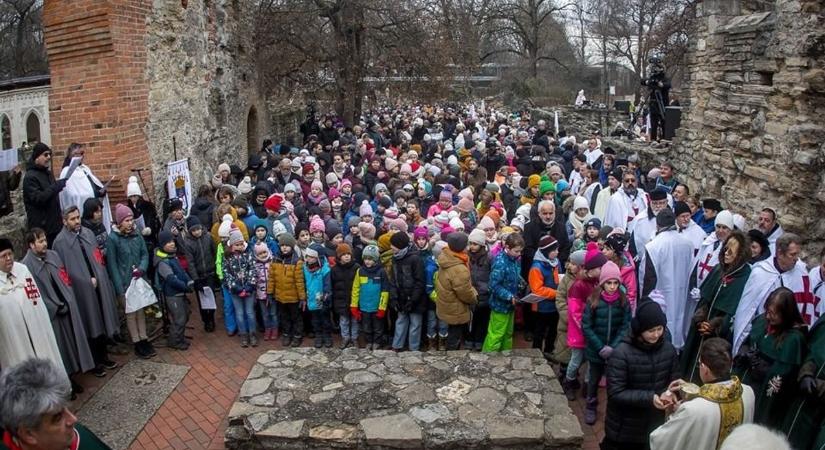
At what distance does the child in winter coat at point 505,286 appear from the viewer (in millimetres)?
6645

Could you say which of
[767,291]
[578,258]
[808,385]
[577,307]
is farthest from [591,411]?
[808,385]

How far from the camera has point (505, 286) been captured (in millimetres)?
6672

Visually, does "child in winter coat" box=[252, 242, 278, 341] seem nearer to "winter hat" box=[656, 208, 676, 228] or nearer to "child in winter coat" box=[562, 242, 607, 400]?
"child in winter coat" box=[562, 242, 607, 400]

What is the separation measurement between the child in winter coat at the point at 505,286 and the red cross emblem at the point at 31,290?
4375 millimetres

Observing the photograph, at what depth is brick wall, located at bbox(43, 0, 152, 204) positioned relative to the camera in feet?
26.5

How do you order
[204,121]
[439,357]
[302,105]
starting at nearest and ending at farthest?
1. [439,357]
2. [204,121]
3. [302,105]

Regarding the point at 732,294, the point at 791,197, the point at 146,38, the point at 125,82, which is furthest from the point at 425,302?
the point at 146,38

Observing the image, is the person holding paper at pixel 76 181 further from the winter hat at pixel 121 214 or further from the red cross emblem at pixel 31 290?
the red cross emblem at pixel 31 290

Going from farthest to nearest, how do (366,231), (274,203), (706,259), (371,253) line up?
(274,203)
(366,231)
(371,253)
(706,259)

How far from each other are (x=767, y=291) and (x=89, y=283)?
6.42m

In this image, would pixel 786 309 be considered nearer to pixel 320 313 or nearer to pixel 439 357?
pixel 439 357

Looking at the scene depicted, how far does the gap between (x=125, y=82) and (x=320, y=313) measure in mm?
4112

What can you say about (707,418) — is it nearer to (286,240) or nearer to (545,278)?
(545,278)

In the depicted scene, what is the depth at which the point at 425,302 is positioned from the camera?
7121 millimetres
